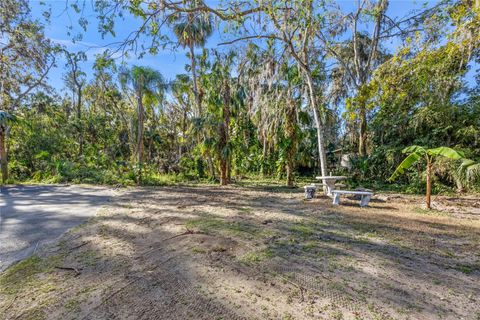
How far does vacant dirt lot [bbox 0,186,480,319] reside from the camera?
2090 mm

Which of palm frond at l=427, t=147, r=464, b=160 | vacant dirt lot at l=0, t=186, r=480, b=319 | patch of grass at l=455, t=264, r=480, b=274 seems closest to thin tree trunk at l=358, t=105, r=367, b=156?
palm frond at l=427, t=147, r=464, b=160

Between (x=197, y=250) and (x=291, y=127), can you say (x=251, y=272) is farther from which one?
(x=291, y=127)

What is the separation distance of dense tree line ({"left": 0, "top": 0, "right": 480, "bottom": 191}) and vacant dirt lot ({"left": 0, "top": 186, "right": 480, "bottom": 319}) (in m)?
3.67

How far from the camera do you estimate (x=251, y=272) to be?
9.01 feet

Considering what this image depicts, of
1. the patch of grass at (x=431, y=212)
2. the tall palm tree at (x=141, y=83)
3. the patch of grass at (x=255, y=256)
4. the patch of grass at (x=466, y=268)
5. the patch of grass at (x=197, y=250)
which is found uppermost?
the tall palm tree at (x=141, y=83)

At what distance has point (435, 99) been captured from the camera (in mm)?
10164

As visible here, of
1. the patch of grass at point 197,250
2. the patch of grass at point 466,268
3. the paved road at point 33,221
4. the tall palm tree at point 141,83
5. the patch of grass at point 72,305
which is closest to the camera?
the patch of grass at point 72,305

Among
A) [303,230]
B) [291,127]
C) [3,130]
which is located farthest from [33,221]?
[3,130]

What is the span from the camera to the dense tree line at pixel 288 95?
725cm

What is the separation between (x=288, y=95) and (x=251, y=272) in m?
8.10

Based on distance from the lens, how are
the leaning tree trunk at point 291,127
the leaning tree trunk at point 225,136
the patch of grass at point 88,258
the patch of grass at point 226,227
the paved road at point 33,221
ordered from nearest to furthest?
the patch of grass at point 88,258, the paved road at point 33,221, the patch of grass at point 226,227, the leaning tree trunk at point 291,127, the leaning tree trunk at point 225,136

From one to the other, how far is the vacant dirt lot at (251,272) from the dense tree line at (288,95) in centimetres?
367

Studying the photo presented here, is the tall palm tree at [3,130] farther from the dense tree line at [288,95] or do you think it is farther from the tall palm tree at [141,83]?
the tall palm tree at [141,83]

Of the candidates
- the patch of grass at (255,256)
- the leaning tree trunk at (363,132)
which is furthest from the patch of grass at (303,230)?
the leaning tree trunk at (363,132)
